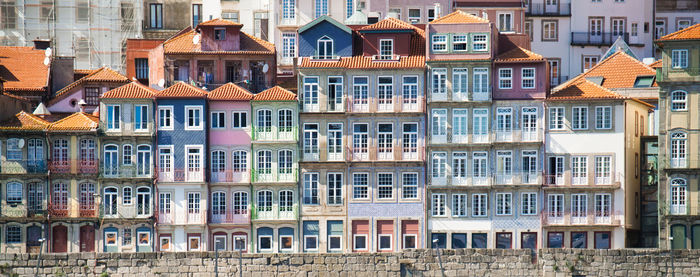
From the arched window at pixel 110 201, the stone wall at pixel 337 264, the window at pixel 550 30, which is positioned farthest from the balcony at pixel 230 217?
the window at pixel 550 30

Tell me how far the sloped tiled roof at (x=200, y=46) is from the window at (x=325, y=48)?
3.81 metres

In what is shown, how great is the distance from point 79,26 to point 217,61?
2210 cm

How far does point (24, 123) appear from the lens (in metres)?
90.6

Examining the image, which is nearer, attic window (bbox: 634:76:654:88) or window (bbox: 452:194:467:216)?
window (bbox: 452:194:467:216)

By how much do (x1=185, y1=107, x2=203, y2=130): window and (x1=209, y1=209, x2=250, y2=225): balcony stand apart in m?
4.83

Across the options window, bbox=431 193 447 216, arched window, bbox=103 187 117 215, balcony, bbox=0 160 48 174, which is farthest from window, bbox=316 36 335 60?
balcony, bbox=0 160 48 174

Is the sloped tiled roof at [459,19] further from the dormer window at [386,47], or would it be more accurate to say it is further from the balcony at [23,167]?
the balcony at [23,167]

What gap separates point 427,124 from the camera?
296 ft

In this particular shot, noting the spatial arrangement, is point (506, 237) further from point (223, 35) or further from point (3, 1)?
point (3, 1)

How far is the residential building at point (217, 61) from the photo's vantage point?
9394cm

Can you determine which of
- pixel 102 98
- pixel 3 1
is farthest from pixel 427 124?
pixel 3 1

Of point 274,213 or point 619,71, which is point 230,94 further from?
point 619,71

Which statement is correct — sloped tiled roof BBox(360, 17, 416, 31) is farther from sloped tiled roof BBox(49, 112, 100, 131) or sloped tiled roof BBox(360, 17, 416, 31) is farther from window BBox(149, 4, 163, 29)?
window BBox(149, 4, 163, 29)

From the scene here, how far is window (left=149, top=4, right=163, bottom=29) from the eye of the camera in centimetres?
11156
